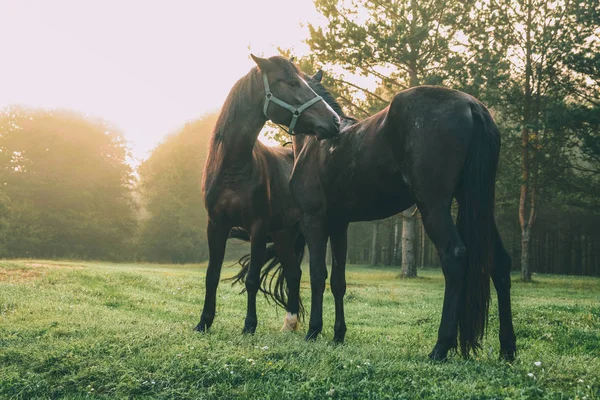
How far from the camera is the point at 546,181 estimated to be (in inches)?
870

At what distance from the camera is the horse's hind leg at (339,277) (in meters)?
5.63

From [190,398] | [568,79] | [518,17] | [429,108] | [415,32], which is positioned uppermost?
[518,17]

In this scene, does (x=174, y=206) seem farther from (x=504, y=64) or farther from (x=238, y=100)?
(x=238, y=100)

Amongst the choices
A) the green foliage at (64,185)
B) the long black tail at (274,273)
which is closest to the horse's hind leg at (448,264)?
the long black tail at (274,273)

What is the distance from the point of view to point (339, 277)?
5.77m

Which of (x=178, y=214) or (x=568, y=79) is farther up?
(x=568, y=79)

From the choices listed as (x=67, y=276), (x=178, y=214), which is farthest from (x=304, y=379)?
(x=178, y=214)

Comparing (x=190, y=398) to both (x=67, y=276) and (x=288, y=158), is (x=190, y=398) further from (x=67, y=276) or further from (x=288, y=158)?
(x=67, y=276)

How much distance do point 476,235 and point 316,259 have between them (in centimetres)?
185

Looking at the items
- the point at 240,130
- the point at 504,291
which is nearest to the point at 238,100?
the point at 240,130

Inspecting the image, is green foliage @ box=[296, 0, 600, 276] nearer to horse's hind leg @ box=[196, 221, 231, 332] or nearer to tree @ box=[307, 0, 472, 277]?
tree @ box=[307, 0, 472, 277]

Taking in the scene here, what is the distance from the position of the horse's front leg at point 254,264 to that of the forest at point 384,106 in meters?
14.5

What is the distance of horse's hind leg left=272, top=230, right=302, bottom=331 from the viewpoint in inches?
271

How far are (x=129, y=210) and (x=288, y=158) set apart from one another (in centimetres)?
3491
